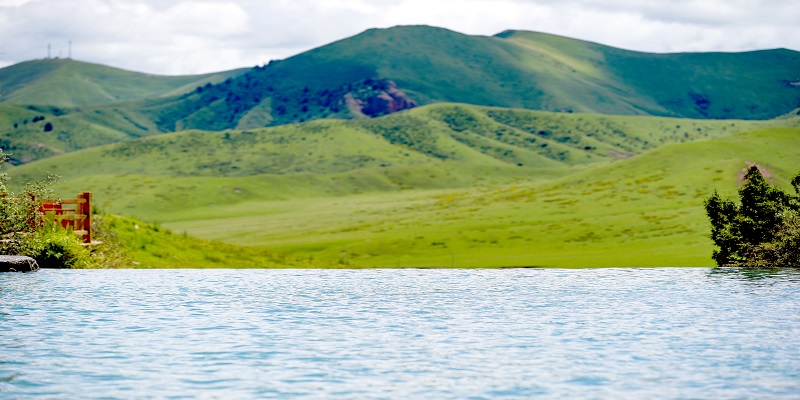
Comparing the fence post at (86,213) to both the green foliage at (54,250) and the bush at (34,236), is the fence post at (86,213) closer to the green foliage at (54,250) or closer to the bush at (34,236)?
the bush at (34,236)

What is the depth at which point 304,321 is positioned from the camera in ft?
104

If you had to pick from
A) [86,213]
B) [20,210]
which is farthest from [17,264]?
[86,213]

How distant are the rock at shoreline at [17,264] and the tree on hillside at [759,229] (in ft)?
123

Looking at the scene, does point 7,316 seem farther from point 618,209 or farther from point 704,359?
point 618,209

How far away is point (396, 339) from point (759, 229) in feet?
117

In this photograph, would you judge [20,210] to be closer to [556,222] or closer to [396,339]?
[396,339]

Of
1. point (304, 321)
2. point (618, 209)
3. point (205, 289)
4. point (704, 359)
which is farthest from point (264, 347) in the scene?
point (618, 209)

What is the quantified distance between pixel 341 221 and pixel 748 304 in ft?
401

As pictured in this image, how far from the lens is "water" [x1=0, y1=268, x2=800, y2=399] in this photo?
21.7 metres

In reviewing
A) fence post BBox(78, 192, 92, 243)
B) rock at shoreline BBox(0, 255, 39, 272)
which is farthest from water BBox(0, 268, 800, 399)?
fence post BBox(78, 192, 92, 243)

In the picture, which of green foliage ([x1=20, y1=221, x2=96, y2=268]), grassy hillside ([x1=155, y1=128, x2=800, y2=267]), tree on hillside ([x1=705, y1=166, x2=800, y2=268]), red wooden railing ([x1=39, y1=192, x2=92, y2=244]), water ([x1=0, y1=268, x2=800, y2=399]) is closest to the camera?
water ([x1=0, y1=268, x2=800, y2=399])

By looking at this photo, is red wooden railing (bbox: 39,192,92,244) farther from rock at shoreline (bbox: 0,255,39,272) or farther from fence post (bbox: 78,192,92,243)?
rock at shoreline (bbox: 0,255,39,272)

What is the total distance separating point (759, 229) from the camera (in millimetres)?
56906

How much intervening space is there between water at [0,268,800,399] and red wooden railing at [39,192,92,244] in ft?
25.9
